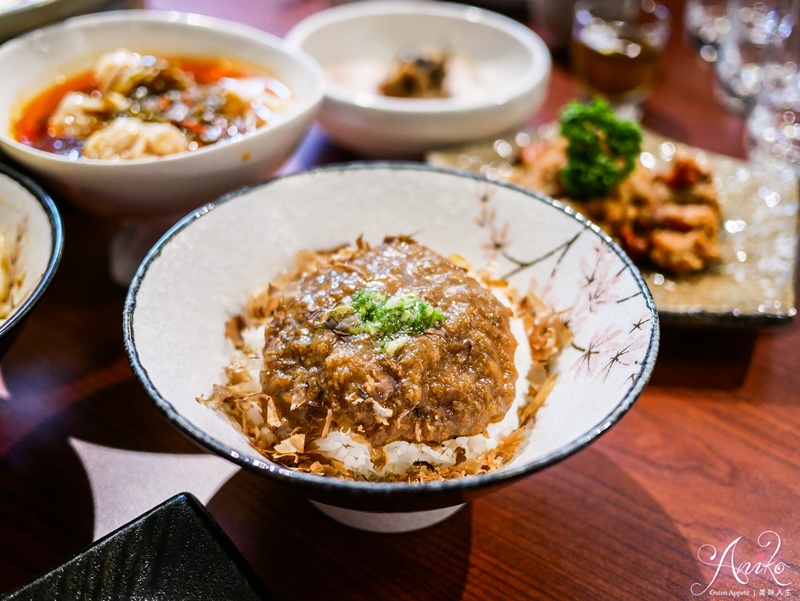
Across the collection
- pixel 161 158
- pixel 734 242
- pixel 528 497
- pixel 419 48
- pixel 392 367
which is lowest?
pixel 528 497

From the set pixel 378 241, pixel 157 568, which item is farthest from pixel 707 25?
pixel 157 568

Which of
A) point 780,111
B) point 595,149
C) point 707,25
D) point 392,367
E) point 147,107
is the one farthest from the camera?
point 707,25

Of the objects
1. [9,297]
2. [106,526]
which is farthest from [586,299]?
[9,297]

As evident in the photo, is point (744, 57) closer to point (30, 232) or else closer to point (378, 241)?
point (378, 241)

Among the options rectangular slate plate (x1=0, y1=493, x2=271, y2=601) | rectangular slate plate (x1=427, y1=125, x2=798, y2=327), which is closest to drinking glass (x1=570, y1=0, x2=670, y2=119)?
rectangular slate plate (x1=427, y1=125, x2=798, y2=327)

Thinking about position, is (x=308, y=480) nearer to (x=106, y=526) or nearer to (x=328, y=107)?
(x=106, y=526)
